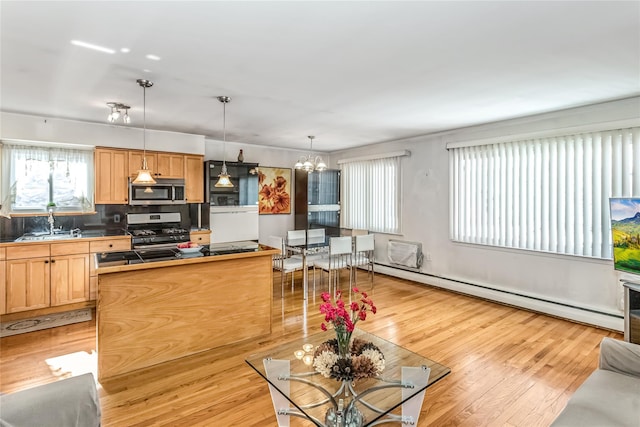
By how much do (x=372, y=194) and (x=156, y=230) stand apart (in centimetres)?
391

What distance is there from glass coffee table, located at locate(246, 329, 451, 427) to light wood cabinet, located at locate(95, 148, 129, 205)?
374 centimetres

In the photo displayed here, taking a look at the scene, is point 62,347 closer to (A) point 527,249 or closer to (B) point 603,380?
(B) point 603,380

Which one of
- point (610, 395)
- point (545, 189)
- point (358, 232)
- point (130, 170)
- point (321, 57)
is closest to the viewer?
point (610, 395)

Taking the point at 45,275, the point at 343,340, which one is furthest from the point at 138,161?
the point at 343,340

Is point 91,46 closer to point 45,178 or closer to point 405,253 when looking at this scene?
point 45,178

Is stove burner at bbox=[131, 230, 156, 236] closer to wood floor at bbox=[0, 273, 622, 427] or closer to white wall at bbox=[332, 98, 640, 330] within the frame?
wood floor at bbox=[0, 273, 622, 427]

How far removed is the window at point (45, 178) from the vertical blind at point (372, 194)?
456 cm

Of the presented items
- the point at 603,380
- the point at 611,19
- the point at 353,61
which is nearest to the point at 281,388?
the point at 603,380

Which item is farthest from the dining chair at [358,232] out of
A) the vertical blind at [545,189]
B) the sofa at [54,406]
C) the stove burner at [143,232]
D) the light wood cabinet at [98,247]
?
the sofa at [54,406]

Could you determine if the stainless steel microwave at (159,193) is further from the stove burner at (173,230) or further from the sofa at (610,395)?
the sofa at (610,395)

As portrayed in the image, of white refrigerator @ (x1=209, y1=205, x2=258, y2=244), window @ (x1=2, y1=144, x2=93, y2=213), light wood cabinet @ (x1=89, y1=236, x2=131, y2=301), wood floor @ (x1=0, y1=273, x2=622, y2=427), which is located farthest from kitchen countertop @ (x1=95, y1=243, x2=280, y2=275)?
window @ (x1=2, y1=144, x2=93, y2=213)

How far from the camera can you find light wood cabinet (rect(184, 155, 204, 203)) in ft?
16.8

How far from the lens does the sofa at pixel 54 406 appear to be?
137 cm

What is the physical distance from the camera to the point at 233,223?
5535mm
